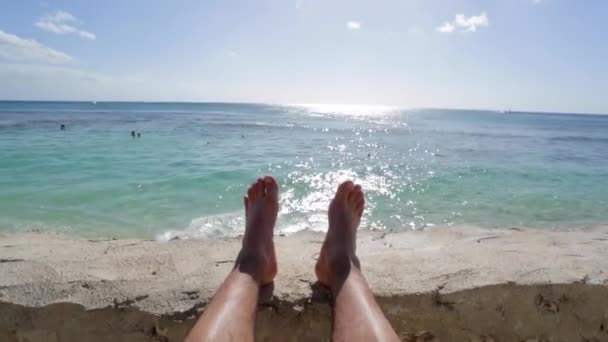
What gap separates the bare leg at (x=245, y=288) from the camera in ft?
3.63

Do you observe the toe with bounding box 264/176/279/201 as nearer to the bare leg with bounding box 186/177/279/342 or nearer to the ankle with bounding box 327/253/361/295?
the bare leg with bounding box 186/177/279/342

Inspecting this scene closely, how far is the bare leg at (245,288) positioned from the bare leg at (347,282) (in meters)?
0.27

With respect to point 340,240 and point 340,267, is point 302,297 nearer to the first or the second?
point 340,267

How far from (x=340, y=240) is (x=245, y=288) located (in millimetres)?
637

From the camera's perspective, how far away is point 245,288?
4.44ft

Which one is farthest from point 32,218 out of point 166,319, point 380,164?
point 380,164

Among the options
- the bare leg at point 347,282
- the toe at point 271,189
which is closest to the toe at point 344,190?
the bare leg at point 347,282

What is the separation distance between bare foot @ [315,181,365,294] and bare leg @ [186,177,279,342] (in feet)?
0.81

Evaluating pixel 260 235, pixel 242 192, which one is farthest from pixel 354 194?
pixel 242 192

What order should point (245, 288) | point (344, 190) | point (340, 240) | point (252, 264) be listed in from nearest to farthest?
1. point (245, 288)
2. point (252, 264)
3. point (340, 240)
4. point (344, 190)

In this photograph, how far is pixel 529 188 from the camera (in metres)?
5.78

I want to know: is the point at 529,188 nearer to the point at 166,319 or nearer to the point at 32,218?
the point at 166,319

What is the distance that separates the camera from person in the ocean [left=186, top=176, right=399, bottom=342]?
1123 millimetres

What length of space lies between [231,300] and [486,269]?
1.15 meters
